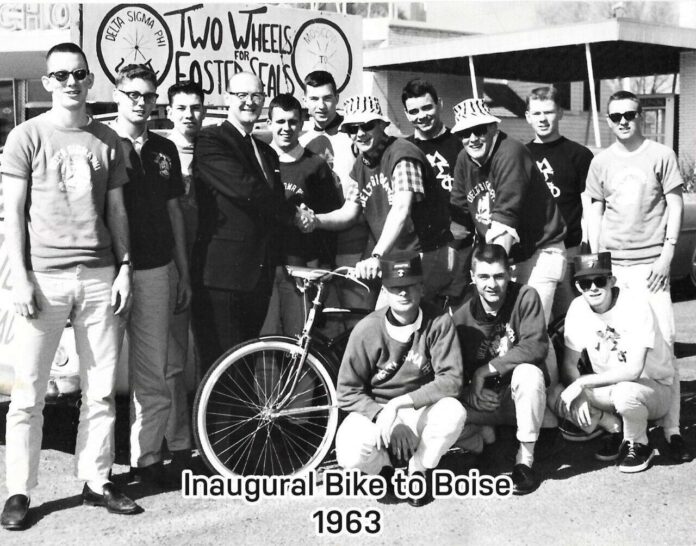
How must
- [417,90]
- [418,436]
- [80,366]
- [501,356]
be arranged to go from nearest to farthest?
1. [80,366]
2. [418,436]
3. [501,356]
4. [417,90]

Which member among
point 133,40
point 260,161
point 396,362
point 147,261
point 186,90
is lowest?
point 396,362

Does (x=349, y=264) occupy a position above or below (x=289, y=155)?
below

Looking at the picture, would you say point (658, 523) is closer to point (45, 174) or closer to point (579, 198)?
point (579, 198)

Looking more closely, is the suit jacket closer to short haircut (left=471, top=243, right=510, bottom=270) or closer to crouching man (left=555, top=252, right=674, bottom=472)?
short haircut (left=471, top=243, right=510, bottom=270)

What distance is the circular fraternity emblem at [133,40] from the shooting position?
23.0ft

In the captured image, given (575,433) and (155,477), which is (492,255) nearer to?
(575,433)

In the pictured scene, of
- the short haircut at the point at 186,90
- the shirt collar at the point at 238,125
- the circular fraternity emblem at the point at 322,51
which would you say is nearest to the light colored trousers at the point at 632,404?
the shirt collar at the point at 238,125

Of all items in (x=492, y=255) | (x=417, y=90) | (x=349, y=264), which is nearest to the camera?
(x=492, y=255)

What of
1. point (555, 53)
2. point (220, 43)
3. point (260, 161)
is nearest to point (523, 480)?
point (260, 161)

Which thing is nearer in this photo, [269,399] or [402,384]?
[402,384]

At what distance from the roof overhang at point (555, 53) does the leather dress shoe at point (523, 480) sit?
45.5ft

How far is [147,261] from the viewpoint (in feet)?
15.5

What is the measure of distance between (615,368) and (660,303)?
1.91 ft

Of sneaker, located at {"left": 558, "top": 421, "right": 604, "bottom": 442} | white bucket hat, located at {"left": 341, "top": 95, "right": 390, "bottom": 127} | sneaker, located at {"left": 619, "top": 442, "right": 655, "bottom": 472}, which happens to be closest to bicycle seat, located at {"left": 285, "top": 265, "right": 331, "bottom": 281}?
white bucket hat, located at {"left": 341, "top": 95, "right": 390, "bottom": 127}
